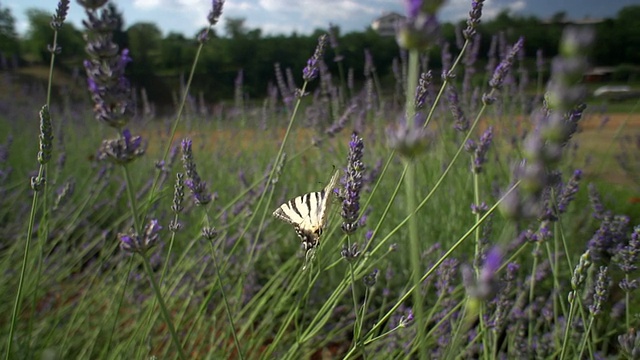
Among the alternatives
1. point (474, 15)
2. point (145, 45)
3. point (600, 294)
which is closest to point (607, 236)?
point (600, 294)

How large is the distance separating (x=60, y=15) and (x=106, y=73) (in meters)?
0.91

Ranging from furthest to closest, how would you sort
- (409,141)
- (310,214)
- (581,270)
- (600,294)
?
(310,214), (600,294), (581,270), (409,141)

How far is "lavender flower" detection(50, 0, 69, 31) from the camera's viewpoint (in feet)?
4.55

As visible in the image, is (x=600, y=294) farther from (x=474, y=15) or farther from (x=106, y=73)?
(x=106, y=73)

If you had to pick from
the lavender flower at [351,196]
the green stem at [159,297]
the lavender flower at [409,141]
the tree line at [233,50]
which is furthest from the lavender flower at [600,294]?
the tree line at [233,50]

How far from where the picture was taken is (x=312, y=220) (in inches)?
49.3

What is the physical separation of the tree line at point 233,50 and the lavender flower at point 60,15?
7738 mm

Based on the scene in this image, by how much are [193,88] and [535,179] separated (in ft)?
60.6

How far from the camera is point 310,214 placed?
4.18ft

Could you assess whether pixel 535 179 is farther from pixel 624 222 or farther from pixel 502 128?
pixel 502 128

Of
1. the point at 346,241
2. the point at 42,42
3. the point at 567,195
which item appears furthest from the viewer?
the point at 42,42

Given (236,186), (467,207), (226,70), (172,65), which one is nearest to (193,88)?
(226,70)

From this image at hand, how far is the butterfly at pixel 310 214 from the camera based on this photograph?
121 centimetres

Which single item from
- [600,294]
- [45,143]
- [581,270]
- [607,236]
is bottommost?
[607,236]
